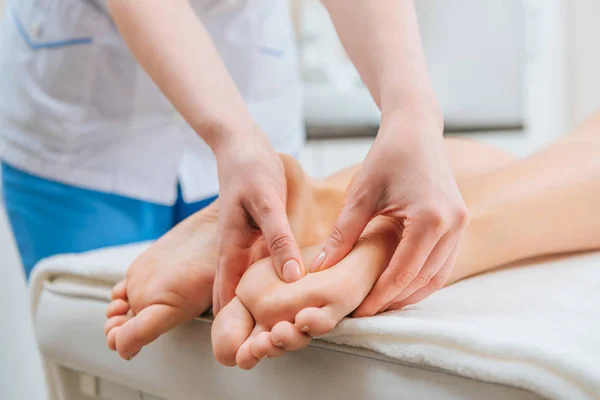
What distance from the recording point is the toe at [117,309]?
0.64 meters

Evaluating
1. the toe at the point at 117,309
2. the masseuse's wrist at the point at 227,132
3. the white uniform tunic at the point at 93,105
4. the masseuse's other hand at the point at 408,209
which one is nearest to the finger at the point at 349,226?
the masseuse's other hand at the point at 408,209

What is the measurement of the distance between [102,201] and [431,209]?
2.23 ft

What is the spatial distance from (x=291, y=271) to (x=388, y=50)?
0.81ft

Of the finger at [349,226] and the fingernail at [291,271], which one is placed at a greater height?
the finger at [349,226]

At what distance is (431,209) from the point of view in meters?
0.48

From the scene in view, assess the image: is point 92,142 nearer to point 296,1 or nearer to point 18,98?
point 18,98

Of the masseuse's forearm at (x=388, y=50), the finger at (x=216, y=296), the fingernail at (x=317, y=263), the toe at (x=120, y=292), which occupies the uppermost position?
the masseuse's forearm at (x=388, y=50)

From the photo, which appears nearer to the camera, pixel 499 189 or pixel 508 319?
pixel 508 319

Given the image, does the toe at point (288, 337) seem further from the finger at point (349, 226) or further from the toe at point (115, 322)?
the toe at point (115, 322)

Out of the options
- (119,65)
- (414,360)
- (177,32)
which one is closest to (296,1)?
(119,65)

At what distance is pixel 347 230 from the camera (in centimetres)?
54

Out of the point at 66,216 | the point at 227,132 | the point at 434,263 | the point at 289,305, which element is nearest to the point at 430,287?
the point at 434,263

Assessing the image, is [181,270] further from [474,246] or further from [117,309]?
[474,246]

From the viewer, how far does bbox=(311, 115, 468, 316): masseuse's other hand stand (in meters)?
0.49
